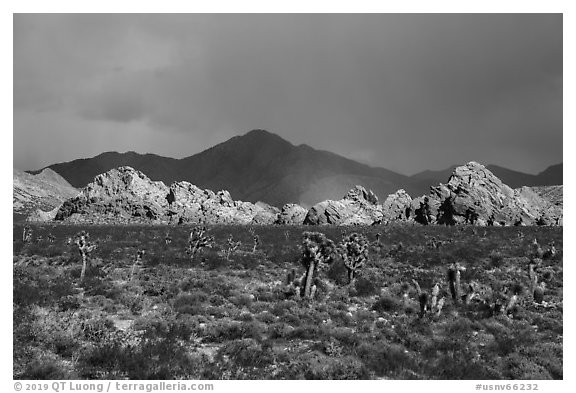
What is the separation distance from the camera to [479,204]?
7206cm

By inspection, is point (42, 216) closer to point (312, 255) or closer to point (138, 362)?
point (312, 255)

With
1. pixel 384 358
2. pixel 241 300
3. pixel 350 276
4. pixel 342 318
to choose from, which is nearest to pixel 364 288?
pixel 350 276

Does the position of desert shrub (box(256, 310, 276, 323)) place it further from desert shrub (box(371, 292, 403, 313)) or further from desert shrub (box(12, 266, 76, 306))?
desert shrub (box(12, 266, 76, 306))

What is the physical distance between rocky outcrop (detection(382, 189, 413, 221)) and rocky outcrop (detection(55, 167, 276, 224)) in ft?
88.6

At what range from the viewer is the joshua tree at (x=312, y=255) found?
20.9 meters

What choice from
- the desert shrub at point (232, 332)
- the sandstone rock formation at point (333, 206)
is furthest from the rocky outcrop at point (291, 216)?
the desert shrub at point (232, 332)

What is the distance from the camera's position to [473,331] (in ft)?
54.7

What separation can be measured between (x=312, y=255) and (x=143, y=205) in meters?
84.8

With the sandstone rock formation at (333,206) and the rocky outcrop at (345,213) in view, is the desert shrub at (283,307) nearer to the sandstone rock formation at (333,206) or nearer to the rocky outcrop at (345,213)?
the sandstone rock formation at (333,206)

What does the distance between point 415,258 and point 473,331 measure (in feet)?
47.6

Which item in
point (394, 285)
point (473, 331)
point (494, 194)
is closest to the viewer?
point (473, 331)

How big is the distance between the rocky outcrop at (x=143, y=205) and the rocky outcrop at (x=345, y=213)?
55.5 feet
